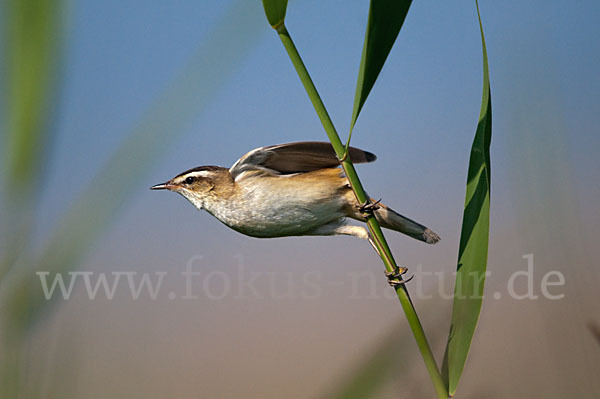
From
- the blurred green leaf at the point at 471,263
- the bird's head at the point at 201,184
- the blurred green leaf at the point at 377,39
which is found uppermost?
the blurred green leaf at the point at 377,39

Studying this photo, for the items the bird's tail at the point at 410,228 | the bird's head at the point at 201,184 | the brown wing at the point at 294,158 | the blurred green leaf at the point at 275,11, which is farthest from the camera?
the bird's tail at the point at 410,228

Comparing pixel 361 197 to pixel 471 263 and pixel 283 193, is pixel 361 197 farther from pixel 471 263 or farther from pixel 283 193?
pixel 283 193

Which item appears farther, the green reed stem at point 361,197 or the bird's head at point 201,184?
the bird's head at point 201,184

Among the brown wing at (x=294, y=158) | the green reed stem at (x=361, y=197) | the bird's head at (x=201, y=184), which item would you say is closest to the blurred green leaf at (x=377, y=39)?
the green reed stem at (x=361, y=197)

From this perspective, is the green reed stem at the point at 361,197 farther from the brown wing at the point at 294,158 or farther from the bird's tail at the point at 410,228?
the bird's tail at the point at 410,228

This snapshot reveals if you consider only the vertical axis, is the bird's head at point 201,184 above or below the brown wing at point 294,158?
below

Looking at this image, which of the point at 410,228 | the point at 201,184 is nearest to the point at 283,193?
the point at 201,184

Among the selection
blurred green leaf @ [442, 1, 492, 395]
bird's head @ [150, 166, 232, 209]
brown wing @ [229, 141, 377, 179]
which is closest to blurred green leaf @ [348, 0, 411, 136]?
blurred green leaf @ [442, 1, 492, 395]

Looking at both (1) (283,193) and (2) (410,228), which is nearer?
(1) (283,193)
